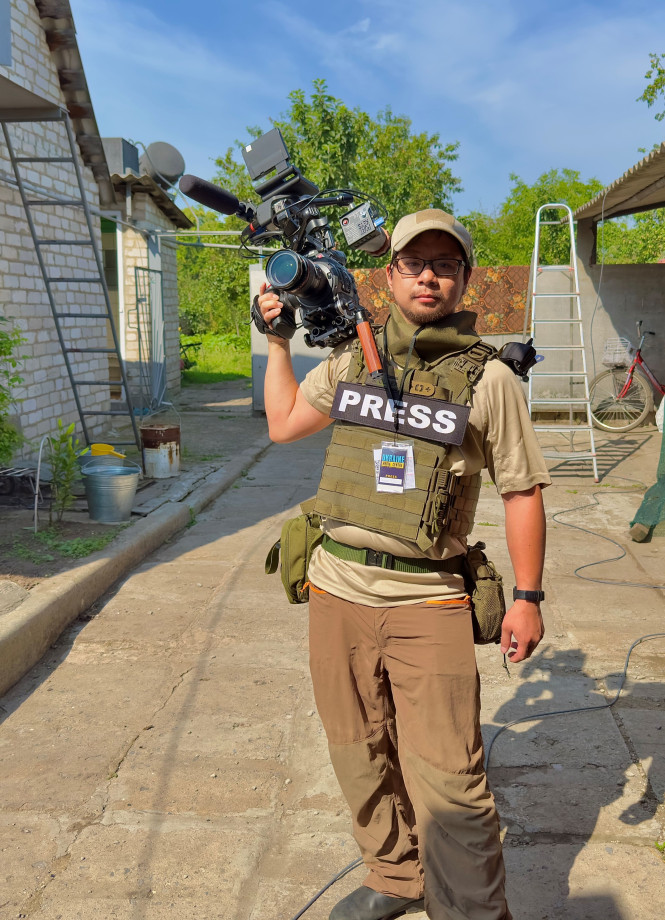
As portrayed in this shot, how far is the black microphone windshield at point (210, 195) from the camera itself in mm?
2250

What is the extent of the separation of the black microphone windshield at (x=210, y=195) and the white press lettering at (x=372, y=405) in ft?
2.14

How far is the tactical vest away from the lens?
79.8 inches

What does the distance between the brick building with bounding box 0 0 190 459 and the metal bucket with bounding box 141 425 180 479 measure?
→ 2.91ft

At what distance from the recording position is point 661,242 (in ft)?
91.2

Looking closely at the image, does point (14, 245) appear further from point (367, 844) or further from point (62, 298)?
point (367, 844)

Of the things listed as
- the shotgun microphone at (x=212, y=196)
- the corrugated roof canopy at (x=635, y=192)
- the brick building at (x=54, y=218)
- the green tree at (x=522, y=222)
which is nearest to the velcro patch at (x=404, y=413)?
the shotgun microphone at (x=212, y=196)

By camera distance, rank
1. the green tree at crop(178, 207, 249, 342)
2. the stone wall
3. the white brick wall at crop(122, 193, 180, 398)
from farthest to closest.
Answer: the green tree at crop(178, 207, 249, 342) < the white brick wall at crop(122, 193, 180, 398) < the stone wall

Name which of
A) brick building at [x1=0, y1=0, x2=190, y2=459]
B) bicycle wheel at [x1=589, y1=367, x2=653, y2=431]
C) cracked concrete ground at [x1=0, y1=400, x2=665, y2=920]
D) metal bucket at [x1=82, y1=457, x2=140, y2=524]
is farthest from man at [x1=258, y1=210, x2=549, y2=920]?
bicycle wheel at [x1=589, y1=367, x2=653, y2=431]

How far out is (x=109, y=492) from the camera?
595 centimetres

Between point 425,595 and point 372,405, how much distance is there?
1.62 feet

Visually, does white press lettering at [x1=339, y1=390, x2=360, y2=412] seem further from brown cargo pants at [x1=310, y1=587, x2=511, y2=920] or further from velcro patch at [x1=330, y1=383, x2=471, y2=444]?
brown cargo pants at [x1=310, y1=587, x2=511, y2=920]

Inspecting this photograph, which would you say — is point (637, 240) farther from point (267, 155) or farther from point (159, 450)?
point (267, 155)

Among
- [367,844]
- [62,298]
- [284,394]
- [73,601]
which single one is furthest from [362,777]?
[62,298]

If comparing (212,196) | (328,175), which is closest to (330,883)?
(212,196)
